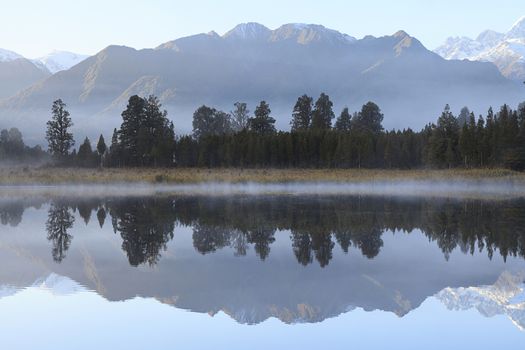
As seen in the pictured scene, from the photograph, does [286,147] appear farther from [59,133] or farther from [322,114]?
[59,133]

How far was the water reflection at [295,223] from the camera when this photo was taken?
2209 cm

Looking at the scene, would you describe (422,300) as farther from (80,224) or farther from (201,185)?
(201,185)

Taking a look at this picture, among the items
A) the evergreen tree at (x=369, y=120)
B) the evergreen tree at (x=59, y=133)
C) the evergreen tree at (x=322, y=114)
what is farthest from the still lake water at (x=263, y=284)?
the evergreen tree at (x=369, y=120)

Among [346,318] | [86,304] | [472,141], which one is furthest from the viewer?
[472,141]

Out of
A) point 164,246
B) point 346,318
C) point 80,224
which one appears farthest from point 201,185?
point 346,318

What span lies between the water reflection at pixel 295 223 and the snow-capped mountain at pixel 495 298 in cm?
418

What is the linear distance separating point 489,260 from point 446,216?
13.5 m

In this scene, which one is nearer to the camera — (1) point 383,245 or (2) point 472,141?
(1) point 383,245

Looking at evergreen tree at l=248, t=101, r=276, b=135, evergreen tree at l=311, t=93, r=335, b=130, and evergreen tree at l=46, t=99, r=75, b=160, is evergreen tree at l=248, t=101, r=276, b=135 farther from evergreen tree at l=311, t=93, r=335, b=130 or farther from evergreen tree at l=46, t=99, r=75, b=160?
evergreen tree at l=46, t=99, r=75, b=160

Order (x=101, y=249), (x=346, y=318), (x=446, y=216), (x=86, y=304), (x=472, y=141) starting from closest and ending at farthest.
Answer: (x=346, y=318) < (x=86, y=304) < (x=101, y=249) < (x=446, y=216) < (x=472, y=141)

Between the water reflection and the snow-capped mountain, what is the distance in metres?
4.18

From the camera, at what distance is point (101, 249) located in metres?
22.2

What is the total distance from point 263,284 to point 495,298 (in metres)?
5.26

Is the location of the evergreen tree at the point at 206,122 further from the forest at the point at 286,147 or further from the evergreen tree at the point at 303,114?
the forest at the point at 286,147
